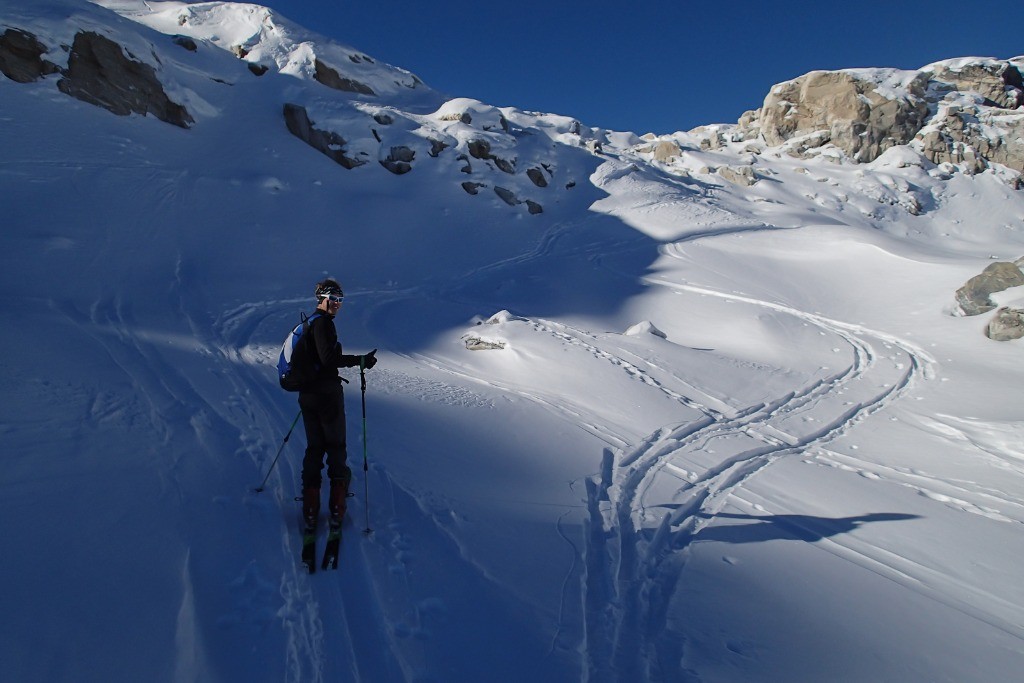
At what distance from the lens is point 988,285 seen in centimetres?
1223

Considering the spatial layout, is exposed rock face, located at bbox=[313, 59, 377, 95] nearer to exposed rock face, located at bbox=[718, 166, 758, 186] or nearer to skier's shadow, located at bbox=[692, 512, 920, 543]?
exposed rock face, located at bbox=[718, 166, 758, 186]

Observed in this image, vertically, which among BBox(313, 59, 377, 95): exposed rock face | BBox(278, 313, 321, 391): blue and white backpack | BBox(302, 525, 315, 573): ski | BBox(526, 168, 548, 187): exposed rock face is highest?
BBox(313, 59, 377, 95): exposed rock face

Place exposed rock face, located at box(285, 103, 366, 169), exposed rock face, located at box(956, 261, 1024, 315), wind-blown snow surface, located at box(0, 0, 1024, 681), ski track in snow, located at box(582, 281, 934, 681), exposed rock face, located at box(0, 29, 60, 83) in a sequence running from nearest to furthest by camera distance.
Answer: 1. wind-blown snow surface, located at box(0, 0, 1024, 681)
2. ski track in snow, located at box(582, 281, 934, 681)
3. exposed rock face, located at box(956, 261, 1024, 315)
4. exposed rock face, located at box(0, 29, 60, 83)
5. exposed rock face, located at box(285, 103, 366, 169)

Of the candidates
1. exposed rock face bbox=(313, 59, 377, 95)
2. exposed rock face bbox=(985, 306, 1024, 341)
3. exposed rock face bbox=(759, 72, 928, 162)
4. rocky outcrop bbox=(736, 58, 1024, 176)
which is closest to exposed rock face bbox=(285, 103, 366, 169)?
exposed rock face bbox=(313, 59, 377, 95)

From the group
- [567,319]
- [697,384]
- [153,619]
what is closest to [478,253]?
[567,319]

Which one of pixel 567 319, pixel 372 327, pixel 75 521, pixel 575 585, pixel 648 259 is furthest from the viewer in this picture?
pixel 648 259

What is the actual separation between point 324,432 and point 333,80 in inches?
1218

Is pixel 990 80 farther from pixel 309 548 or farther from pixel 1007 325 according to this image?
pixel 309 548

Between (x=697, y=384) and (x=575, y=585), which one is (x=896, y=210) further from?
(x=575, y=585)

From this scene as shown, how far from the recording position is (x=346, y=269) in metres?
14.9

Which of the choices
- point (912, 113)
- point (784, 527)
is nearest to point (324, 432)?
point (784, 527)

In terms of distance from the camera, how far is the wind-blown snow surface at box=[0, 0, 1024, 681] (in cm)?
286

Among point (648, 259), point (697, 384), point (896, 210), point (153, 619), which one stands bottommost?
point (153, 619)

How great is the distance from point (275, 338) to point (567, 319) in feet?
21.3
